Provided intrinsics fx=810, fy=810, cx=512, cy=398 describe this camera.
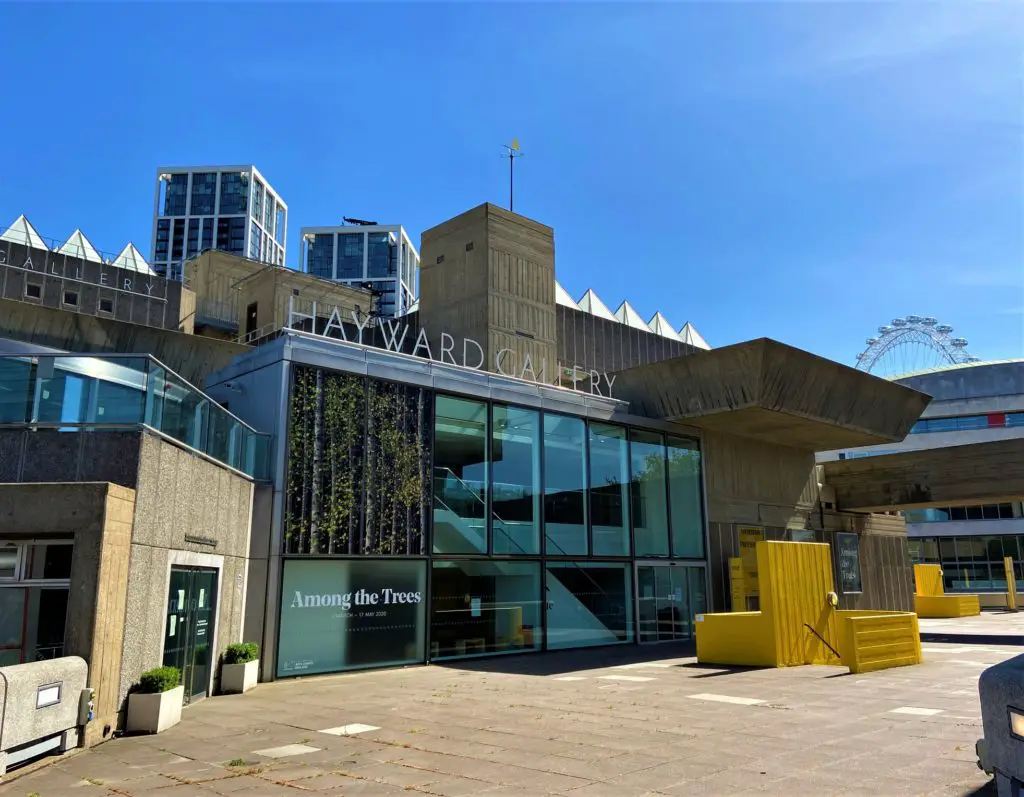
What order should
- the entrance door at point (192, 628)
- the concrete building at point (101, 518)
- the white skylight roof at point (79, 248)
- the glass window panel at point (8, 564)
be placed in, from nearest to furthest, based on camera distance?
the concrete building at point (101, 518)
the glass window panel at point (8, 564)
the entrance door at point (192, 628)
the white skylight roof at point (79, 248)

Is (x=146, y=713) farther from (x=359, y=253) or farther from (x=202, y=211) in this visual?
(x=202, y=211)

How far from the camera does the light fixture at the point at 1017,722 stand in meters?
4.93

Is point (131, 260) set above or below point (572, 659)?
above

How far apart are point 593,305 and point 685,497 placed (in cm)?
1909

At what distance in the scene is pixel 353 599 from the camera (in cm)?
1670

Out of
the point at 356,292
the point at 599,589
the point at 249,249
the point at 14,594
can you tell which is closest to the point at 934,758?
the point at 14,594

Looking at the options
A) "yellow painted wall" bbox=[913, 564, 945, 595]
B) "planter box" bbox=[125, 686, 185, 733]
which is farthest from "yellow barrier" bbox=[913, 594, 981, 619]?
"planter box" bbox=[125, 686, 185, 733]

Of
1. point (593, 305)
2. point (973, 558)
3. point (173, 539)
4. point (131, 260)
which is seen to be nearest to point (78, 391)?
point (173, 539)

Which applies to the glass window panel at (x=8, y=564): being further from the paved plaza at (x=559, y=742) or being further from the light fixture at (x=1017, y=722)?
the light fixture at (x=1017, y=722)

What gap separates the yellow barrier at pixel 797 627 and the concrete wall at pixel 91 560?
1218cm

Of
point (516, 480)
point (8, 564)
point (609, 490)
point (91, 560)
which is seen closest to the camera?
point (91, 560)

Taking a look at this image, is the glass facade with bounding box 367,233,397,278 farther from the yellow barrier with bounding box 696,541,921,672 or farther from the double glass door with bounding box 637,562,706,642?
the yellow barrier with bounding box 696,541,921,672

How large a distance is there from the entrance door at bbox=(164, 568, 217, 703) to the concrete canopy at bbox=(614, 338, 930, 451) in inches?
565

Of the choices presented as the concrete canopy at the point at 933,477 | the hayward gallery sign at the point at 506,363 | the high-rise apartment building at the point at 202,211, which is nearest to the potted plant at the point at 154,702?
the hayward gallery sign at the point at 506,363
